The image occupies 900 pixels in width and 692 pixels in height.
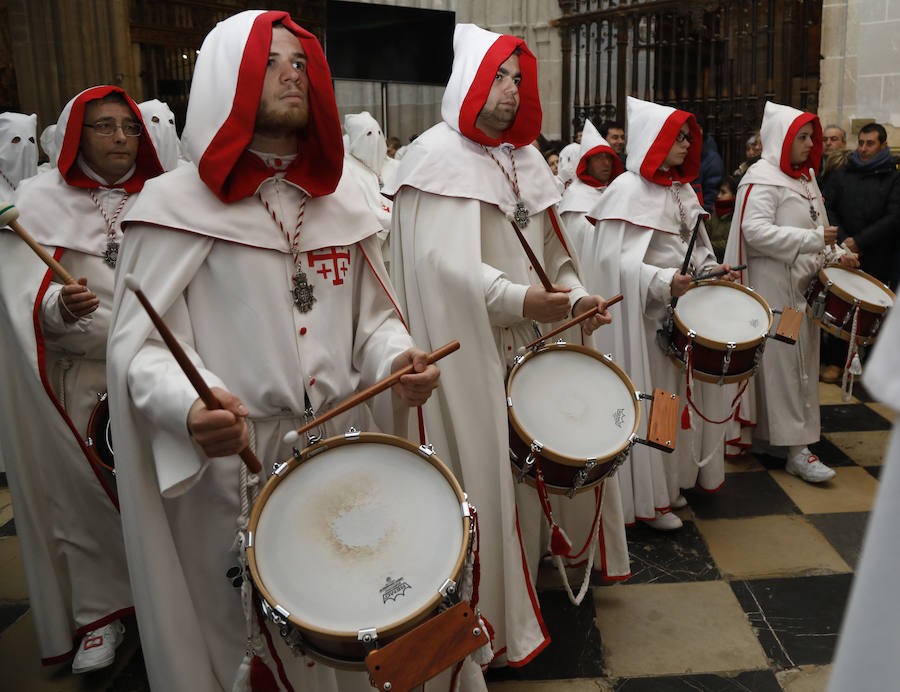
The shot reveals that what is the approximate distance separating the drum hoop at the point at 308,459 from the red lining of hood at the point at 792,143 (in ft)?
12.8

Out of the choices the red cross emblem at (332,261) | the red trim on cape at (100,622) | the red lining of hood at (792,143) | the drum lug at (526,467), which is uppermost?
the red lining of hood at (792,143)

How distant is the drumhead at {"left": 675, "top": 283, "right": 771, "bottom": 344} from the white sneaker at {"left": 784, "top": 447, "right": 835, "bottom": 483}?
4.85 ft

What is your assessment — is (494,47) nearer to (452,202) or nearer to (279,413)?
(452,202)

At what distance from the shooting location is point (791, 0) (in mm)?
9305

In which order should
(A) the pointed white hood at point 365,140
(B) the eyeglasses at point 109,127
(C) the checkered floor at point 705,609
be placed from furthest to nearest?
(A) the pointed white hood at point 365,140
(B) the eyeglasses at point 109,127
(C) the checkered floor at point 705,609

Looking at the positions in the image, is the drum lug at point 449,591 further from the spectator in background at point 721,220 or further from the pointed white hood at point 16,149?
the spectator in background at point 721,220

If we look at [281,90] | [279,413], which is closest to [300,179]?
[281,90]

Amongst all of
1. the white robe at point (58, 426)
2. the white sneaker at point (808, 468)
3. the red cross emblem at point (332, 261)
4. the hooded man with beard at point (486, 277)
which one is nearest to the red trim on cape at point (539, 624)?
the hooded man with beard at point (486, 277)

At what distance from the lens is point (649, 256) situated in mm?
4188

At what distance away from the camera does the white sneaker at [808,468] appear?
4.89 m

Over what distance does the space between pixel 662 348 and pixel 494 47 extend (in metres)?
1.83

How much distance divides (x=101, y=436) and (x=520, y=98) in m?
2.12

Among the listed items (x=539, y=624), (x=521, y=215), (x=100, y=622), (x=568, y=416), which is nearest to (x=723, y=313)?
(x=521, y=215)

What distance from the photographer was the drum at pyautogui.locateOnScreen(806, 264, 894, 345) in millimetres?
4434
